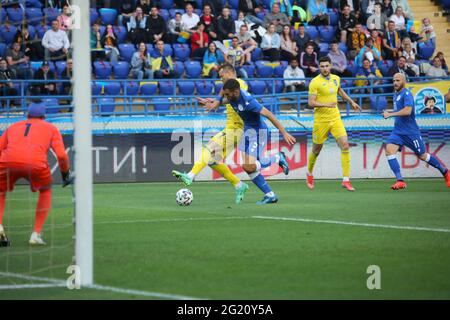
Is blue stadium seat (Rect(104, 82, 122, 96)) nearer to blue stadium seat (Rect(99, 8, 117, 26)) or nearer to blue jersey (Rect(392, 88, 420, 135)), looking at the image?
blue stadium seat (Rect(99, 8, 117, 26))

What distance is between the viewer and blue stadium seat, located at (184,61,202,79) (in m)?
24.5

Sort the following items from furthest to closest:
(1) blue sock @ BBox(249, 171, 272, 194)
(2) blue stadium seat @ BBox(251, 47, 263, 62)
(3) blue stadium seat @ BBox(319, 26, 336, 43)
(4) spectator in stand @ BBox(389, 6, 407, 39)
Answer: (4) spectator in stand @ BBox(389, 6, 407, 39) → (3) blue stadium seat @ BBox(319, 26, 336, 43) → (2) blue stadium seat @ BBox(251, 47, 263, 62) → (1) blue sock @ BBox(249, 171, 272, 194)

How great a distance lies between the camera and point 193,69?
80.5 feet

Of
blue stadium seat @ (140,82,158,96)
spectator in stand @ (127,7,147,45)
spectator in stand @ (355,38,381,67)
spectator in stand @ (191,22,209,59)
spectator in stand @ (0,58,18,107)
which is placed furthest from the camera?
spectator in stand @ (355,38,381,67)

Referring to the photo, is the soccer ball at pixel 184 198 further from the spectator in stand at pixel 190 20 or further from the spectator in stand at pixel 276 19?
the spectator in stand at pixel 276 19

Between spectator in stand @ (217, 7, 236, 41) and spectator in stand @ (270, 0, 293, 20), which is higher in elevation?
spectator in stand @ (270, 0, 293, 20)

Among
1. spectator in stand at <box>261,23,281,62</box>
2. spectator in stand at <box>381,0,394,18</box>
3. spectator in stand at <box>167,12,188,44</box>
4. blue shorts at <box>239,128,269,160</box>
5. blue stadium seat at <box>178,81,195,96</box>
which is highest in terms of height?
spectator in stand at <box>381,0,394,18</box>

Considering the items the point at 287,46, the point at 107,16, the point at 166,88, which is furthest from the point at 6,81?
the point at 287,46

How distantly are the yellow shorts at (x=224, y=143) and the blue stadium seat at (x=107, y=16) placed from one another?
10.3 m

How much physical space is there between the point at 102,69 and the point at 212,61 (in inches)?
117

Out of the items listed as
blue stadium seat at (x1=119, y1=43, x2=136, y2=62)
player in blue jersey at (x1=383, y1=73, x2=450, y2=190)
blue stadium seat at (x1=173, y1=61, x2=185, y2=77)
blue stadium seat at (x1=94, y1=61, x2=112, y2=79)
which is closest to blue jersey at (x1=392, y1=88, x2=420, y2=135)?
player in blue jersey at (x1=383, y1=73, x2=450, y2=190)

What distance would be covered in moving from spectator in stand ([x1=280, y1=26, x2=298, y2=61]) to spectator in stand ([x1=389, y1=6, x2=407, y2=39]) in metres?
3.58

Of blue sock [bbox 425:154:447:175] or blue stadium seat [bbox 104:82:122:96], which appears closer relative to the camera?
blue sock [bbox 425:154:447:175]
